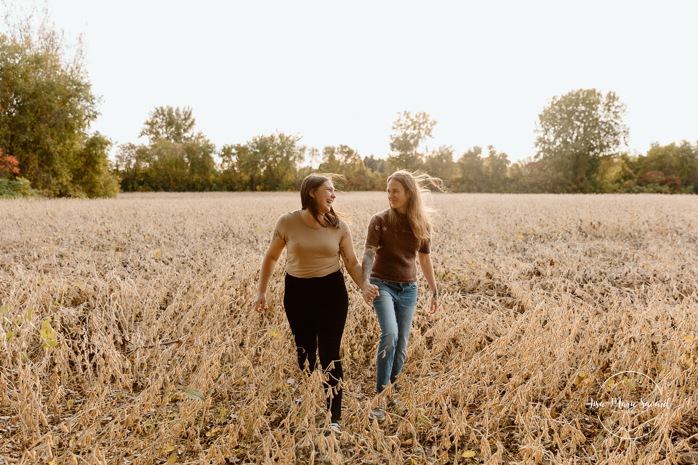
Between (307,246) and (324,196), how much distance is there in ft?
1.33

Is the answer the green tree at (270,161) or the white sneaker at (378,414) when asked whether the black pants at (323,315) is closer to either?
the white sneaker at (378,414)

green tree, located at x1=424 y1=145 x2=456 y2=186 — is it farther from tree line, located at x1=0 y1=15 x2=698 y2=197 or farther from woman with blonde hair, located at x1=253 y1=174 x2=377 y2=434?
woman with blonde hair, located at x1=253 y1=174 x2=377 y2=434

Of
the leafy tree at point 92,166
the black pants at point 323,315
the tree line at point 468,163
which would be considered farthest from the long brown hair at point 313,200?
the tree line at point 468,163

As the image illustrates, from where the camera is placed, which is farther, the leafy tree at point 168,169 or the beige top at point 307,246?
the leafy tree at point 168,169

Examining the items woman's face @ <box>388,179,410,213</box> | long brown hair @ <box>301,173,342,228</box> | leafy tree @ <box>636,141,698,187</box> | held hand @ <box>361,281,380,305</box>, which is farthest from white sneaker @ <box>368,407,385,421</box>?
leafy tree @ <box>636,141,698,187</box>

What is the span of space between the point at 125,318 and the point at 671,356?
19.0 feet

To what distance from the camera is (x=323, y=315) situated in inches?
133

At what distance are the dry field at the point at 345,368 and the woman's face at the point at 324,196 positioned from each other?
144 centimetres

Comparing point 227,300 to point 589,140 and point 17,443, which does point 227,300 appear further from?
point 589,140

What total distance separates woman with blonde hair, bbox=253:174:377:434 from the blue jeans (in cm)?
31

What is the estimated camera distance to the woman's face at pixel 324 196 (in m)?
3.22

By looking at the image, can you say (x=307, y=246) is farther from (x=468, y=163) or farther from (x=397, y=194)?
(x=468, y=163)

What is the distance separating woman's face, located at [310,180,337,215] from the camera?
3.22 metres

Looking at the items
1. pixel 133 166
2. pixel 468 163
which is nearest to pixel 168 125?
pixel 133 166
